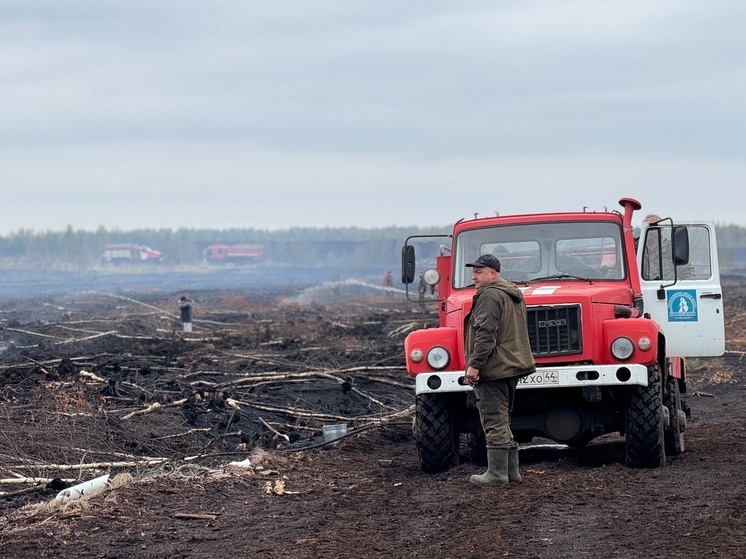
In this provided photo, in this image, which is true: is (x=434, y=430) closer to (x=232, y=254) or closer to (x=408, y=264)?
(x=408, y=264)

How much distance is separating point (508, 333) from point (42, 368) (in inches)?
415

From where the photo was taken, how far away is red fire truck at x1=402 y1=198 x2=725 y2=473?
35.7 ft

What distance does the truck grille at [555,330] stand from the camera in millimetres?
11000

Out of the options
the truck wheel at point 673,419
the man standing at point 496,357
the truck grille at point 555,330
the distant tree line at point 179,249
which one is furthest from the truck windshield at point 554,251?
the distant tree line at point 179,249

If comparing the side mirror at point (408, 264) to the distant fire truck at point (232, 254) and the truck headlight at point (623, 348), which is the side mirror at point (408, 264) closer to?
the truck headlight at point (623, 348)

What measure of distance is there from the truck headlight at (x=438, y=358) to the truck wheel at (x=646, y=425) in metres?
1.68

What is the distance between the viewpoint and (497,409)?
33.5 feet

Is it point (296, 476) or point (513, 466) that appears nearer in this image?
point (513, 466)

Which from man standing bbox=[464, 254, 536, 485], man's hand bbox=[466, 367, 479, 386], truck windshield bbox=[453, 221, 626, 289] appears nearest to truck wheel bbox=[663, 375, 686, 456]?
truck windshield bbox=[453, 221, 626, 289]

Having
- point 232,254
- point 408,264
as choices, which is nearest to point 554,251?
point 408,264

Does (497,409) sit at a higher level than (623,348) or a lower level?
lower

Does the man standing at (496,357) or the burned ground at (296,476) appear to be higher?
the man standing at (496,357)

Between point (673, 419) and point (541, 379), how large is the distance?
6.10ft

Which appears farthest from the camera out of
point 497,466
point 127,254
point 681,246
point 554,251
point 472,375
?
point 127,254
